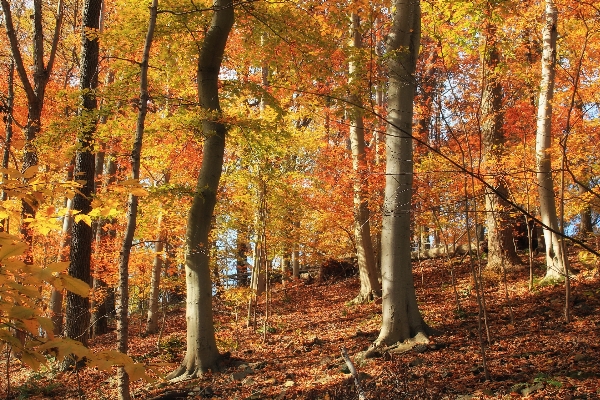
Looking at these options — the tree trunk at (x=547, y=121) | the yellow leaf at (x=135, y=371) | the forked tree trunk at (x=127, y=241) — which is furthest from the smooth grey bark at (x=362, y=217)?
the yellow leaf at (x=135, y=371)

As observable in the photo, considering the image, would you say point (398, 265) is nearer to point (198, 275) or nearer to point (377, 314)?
point (198, 275)

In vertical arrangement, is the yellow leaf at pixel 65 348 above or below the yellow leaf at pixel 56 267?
below

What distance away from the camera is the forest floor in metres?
4.70

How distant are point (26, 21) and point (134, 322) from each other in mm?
11166

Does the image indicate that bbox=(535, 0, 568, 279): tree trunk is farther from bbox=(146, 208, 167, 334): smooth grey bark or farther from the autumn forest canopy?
bbox=(146, 208, 167, 334): smooth grey bark

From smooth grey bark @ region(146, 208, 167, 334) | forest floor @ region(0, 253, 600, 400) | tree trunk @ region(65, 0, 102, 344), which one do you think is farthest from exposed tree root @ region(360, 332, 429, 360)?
tree trunk @ region(65, 0, 102, 344)

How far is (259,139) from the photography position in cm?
801

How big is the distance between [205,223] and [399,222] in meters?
2.89

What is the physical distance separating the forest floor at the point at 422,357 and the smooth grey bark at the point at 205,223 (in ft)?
1.06

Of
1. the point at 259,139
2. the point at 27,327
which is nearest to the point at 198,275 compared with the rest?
the point at 259,139

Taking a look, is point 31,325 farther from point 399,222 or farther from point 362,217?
point 362,217

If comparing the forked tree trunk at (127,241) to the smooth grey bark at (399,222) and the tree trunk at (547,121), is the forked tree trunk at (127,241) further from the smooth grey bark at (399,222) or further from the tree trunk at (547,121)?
the tree trunk at (547,121)

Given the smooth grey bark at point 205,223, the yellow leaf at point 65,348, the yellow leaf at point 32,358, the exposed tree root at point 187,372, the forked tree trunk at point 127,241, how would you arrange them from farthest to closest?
the smooth grey bark at point 205,223 → the exposed tree root at point 187,372 → the forked tree trunk at point 127,241 → the yellow leaf at point 32,358 → the yellow leaf at point 65,348

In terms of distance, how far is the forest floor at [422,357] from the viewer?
470cm
